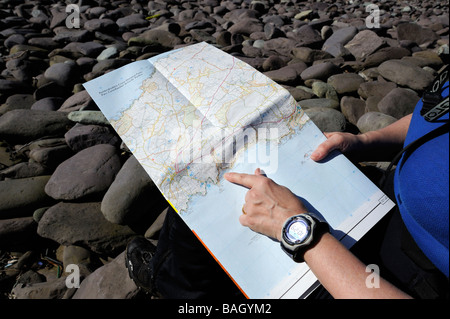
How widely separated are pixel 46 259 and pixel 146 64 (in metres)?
1.45

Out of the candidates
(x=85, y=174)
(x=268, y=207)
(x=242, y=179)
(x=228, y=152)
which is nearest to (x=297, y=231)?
(x=268, y=207)

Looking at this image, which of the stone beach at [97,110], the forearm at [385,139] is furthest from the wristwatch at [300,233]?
the stone beach at [97,110]

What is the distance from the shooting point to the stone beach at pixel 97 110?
6.10 ft

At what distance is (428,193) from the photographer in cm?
77

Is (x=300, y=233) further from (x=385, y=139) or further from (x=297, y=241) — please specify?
(x=385, y=139)

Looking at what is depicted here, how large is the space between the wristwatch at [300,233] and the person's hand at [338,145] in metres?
0.28

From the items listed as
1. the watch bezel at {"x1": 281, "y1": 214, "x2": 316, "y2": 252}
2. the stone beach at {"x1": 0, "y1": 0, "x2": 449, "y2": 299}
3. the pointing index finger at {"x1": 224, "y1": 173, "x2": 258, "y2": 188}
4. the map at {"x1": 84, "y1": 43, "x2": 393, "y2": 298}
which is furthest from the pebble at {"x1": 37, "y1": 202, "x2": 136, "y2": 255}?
the watch bezel at {"x1": 281, "y1": 214, "x2": 316, "y2": 252}

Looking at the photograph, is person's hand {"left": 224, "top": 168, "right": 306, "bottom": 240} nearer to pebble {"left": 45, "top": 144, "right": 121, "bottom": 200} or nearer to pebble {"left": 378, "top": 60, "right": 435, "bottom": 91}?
pebble {"left": 45, "top": 144, "right": 121, "bottom": 200}

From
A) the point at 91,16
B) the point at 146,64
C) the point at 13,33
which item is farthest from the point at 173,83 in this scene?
the point at 91,16

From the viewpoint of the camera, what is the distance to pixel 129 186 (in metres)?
1.87

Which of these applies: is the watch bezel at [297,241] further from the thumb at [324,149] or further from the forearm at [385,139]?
the forearm at [385,139]
